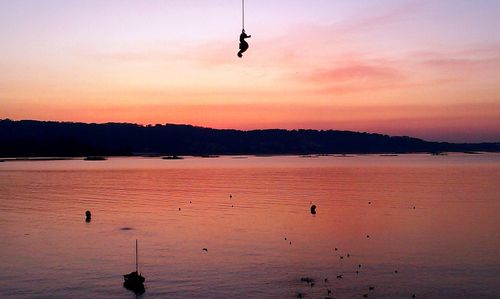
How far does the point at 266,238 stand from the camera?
1574 inches

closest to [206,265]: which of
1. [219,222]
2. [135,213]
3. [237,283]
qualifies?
[237,283]

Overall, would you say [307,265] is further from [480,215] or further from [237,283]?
[480,215]

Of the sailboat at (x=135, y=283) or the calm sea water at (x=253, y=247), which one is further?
the calm sea water at (x=253, y=247)

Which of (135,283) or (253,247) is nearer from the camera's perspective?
(135,283)

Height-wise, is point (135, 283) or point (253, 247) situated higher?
point (135, 283)

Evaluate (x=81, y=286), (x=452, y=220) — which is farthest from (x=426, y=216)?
(x=81, y=286)

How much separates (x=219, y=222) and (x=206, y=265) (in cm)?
1805

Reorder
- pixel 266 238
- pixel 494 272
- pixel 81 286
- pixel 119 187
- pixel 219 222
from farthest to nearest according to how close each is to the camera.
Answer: pixel 119 187
pixel 219 222
pixel 266 238
pixel 494 272
pixel 81 286

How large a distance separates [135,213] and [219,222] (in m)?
11.6

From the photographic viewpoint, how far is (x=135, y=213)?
2201 inches

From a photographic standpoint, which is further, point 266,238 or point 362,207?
point 362,207

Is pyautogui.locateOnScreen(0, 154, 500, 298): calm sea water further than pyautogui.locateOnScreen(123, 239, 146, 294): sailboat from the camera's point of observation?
Yes

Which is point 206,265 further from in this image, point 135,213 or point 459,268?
point 135,213

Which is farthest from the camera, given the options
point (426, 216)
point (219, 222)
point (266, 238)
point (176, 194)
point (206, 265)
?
point (176, 194)
